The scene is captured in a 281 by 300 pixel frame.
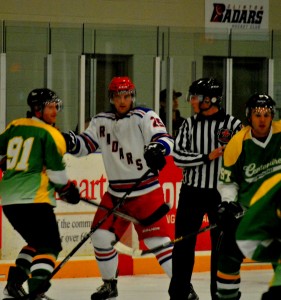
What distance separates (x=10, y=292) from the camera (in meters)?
5.69

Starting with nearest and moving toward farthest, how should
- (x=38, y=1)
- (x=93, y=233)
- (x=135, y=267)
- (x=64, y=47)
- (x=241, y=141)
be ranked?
(x=241, y=141), (x=93, y=233), (x=135, y=267), (x=64, y=47), (x=38, y=1)

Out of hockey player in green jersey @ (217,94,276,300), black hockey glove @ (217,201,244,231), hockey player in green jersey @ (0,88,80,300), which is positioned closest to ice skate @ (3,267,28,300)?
hockey player in green jersey @ (0,88,80,300)

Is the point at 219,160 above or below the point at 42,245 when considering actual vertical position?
above

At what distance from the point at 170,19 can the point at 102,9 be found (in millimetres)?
723

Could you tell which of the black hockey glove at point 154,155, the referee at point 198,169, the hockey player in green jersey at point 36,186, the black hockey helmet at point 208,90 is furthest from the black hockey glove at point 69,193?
the black hockey helmet at point 208,90

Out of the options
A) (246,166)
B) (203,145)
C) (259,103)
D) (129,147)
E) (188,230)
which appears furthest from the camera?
(129,147)

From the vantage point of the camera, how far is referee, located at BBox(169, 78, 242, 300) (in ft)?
18.4

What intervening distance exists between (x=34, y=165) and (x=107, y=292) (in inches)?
35.1

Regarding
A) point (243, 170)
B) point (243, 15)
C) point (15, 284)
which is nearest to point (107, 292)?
point (15, 284)

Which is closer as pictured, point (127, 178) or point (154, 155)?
point (154, 155)

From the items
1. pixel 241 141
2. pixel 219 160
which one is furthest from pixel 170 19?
pixel 241 141

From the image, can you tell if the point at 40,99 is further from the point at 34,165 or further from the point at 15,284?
the point at 15,284

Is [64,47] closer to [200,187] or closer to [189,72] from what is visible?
[189,72]

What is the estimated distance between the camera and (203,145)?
18.7 feet
